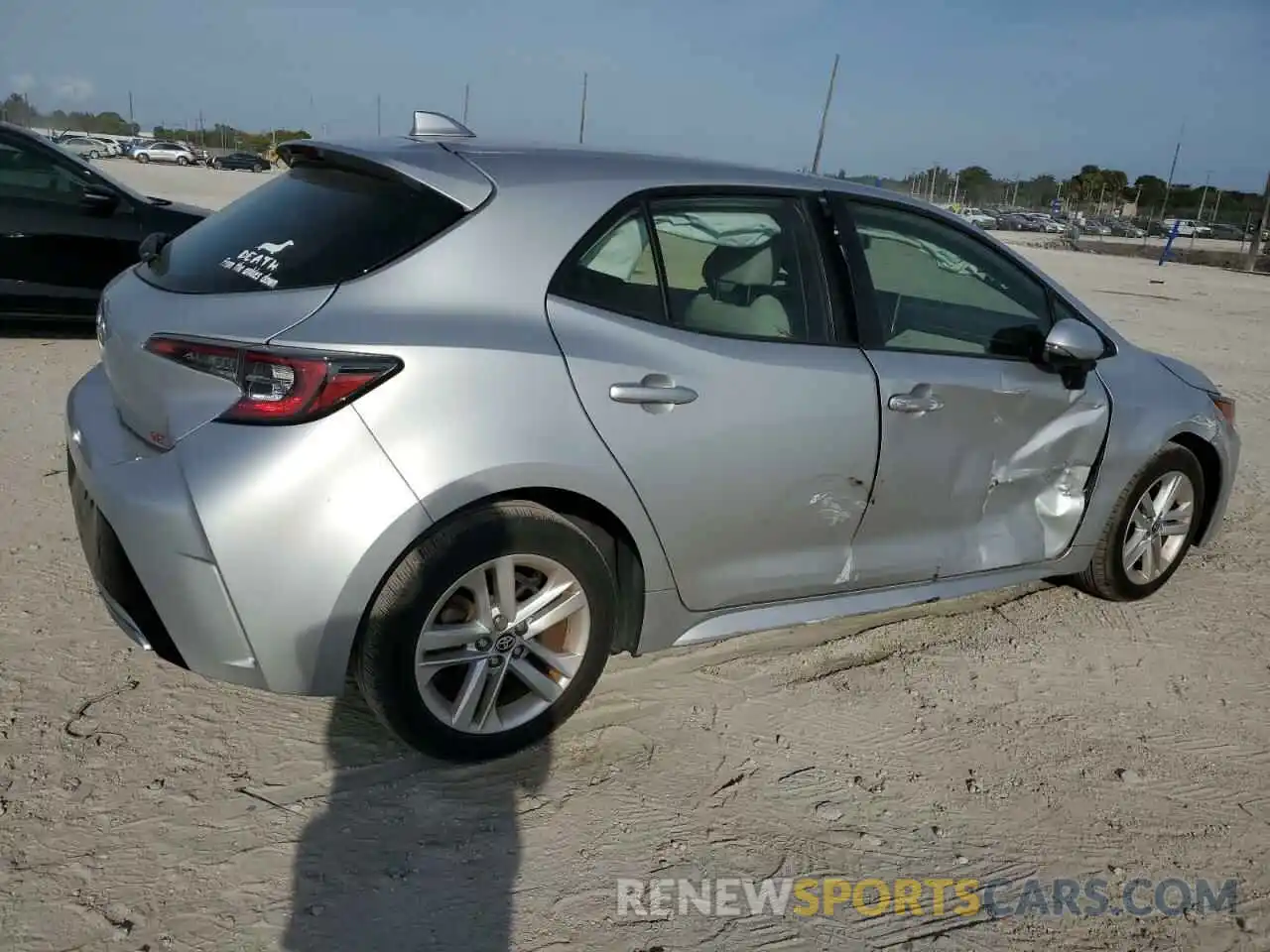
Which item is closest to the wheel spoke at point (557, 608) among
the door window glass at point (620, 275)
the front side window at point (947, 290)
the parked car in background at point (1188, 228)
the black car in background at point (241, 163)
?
the door window glass at point (620, 275)

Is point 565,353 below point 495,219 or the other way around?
below

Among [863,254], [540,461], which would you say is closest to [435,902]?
[540,461]

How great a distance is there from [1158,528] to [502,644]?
118 inches

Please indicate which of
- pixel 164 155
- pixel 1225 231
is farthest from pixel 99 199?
pixel 1225 231

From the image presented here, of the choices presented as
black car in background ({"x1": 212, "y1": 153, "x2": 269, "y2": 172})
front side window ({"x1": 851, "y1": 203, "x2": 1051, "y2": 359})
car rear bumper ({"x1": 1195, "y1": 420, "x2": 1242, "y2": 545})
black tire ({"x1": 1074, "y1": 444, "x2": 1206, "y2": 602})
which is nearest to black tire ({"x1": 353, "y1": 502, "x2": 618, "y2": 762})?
front side window ({"x1": 851, "y1": 203, "x2": 1051, "y2": 359})

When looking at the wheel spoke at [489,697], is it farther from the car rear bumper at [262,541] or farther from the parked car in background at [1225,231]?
the parked car in background at [1225,231]

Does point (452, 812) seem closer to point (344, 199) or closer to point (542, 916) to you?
point (542, 916)

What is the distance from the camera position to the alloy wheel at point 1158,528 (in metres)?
4.32

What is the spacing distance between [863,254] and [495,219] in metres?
1.29

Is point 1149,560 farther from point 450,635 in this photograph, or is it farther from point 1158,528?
point 450,635

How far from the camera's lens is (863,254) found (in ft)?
11.2

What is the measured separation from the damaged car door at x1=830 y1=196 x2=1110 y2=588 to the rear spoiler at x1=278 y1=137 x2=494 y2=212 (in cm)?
126

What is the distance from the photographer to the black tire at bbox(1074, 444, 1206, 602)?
4182mm

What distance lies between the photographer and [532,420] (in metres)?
2.66
